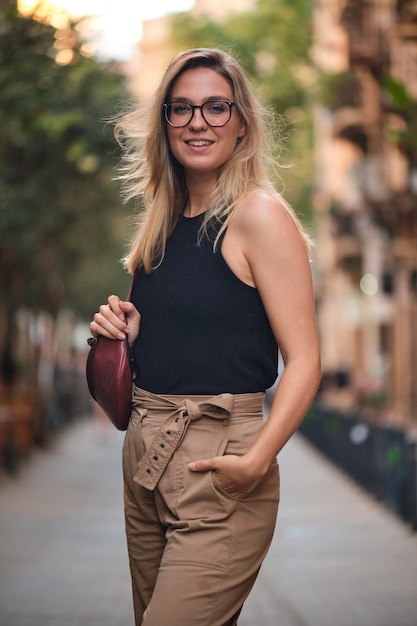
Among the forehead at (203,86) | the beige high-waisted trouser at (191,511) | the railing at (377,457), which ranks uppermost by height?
the forehead at (203,86)

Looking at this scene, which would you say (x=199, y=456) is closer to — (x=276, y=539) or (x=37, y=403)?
(x=276, y=539)

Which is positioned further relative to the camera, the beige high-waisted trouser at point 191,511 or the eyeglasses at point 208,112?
the eyeglasses at point 208,112

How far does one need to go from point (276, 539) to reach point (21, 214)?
6.88 metres

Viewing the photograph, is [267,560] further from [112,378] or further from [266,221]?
[266,221]

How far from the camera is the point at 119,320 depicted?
11.7 feet

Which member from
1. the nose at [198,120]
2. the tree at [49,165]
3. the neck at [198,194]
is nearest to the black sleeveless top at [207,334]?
the neck at [198,194]

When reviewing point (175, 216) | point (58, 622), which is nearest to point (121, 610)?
point (58, 622)

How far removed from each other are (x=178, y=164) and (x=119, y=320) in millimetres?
475

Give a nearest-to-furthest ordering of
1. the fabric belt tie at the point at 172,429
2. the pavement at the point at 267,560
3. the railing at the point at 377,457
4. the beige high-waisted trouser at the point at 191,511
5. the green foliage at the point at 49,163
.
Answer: the beige high-waisted trouser at the point at 191,511 < the fabric belt tie at the point at 172,429 < the pavement at the point at 267,560 < the railing at the point at 377,457 < the green foliage at the point at 49,163

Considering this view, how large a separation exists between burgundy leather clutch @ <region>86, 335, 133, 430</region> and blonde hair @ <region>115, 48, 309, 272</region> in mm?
225

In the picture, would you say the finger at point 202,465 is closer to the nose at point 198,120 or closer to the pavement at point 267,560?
the nose at point 198,120

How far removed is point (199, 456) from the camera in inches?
132

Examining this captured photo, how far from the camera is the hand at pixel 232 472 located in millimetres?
3260

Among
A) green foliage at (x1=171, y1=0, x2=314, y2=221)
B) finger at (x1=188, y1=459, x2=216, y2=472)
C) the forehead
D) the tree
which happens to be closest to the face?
the forehead
